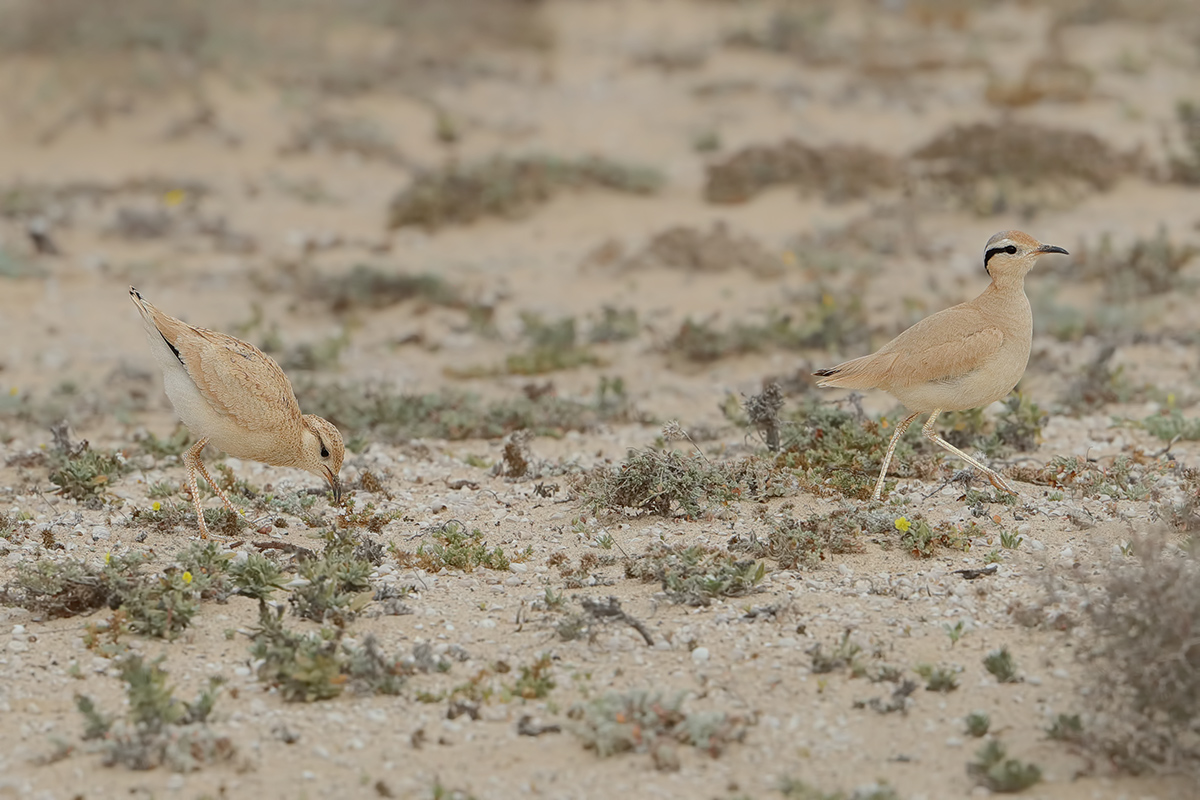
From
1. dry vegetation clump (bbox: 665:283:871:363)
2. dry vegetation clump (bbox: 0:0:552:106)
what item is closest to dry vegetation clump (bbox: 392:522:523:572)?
dry vegetation clump (bbox: 665:283:871:363)

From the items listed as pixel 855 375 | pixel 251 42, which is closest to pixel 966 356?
pixel 855 375

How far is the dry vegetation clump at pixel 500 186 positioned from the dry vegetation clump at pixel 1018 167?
3284 millimetres

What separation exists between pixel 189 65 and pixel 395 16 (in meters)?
3.64

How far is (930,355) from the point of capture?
7.31 metres

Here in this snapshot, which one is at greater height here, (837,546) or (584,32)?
(584,32)

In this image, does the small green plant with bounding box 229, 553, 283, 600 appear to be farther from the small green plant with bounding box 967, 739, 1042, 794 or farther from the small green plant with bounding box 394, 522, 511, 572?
the small green plant with bounding box 967, 739, 1042, 794

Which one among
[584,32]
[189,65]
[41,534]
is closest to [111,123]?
[189,65]

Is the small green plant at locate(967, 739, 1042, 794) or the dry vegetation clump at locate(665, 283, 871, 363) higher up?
the dry vegetation clump at locate(665, 283, 871, 363)

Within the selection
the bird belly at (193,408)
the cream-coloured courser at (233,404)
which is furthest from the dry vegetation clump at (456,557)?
the bird belly at (193,408)

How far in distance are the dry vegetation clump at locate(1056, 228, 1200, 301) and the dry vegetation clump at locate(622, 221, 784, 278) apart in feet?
9.29

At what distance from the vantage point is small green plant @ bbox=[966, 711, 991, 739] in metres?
5.38

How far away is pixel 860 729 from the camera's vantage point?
5484 mm

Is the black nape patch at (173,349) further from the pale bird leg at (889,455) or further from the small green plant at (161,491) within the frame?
the pale bird leg at (889,455)

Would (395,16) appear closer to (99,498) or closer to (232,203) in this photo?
(232,203)
